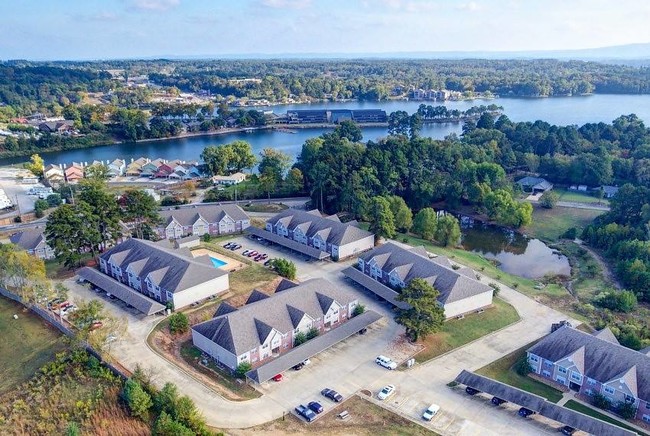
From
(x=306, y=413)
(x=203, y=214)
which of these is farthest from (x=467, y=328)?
(x=203, y=214)

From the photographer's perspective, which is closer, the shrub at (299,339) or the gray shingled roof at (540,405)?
the gray shingled roof at (540,405)

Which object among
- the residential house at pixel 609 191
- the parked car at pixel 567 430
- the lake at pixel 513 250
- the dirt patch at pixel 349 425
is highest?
the residential house at pixel 609 191

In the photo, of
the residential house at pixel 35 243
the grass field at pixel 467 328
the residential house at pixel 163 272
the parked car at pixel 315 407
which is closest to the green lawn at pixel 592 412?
the grass field at pixel 467 328

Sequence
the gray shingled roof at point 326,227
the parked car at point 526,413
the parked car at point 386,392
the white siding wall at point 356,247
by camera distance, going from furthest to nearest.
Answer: the gray shingled roof at point 326,227 → the white siding wall at point 356,247 → the parked car at point 386,392 → the parked car at point 526,413

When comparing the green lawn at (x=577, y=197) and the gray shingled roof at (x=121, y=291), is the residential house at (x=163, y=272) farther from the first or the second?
the green lawn at (x=577, y=197)

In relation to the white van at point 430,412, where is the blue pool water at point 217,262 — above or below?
above

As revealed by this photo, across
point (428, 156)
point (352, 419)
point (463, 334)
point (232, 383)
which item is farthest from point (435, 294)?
point (428, 156)

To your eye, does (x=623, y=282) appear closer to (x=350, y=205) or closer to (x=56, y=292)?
(x=350, y=205)
